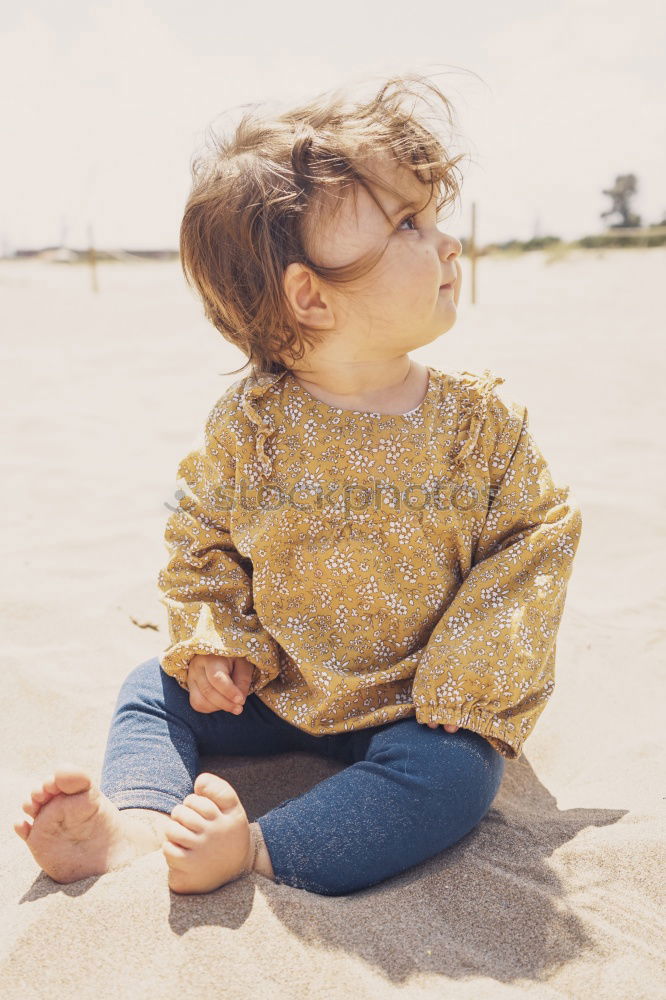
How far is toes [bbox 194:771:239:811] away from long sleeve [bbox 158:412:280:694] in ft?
1.11

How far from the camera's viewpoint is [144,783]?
1.55 metres

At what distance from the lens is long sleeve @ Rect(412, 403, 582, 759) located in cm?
152

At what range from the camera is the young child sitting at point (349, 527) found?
152 centimetres

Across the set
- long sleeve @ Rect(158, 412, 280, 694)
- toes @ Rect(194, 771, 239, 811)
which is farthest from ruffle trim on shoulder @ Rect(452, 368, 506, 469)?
toes @ Rect(194, 771, 239, 811)

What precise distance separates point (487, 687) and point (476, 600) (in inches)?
6.5

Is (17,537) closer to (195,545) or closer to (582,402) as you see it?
(195,545)

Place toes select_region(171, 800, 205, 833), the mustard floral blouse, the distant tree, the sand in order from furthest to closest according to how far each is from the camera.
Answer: the distant tree → the mustard floral blouse → toes select_region(171, 800, 205, 833) → the sand

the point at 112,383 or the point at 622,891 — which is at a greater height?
the point at 622,891

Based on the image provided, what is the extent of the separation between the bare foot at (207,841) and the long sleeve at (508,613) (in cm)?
37

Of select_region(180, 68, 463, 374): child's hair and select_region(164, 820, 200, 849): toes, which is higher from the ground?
select_region(180, 68, 463, 374): child's hair

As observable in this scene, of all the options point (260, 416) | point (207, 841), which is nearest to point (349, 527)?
point (260, 416)

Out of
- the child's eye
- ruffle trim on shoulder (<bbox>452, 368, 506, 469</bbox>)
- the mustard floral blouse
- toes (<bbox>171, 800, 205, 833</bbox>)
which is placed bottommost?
toes (<bbox>171, 800, 205, 833</bbox>)

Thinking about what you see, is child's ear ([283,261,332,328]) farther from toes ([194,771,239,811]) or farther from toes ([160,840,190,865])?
toes ([160,840,190,865])

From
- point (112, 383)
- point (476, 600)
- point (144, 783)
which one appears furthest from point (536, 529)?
point (112, 383)
